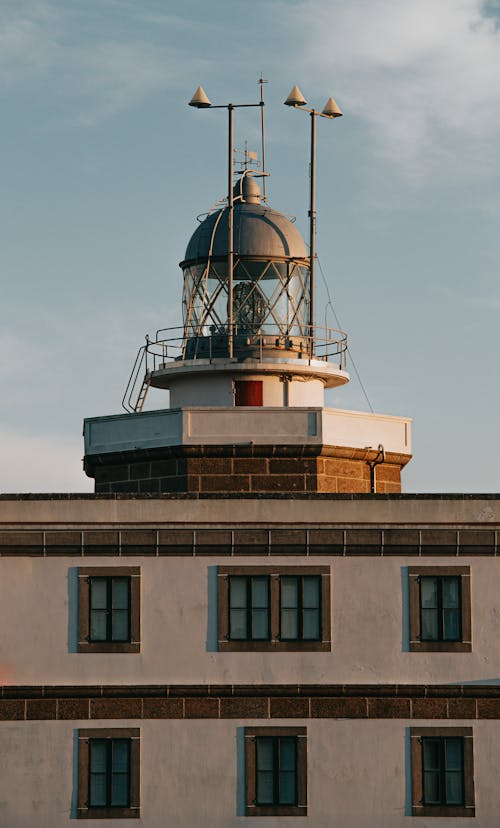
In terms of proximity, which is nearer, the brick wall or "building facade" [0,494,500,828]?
"building facade" [0,494,500,828]

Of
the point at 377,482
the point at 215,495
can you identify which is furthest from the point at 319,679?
the point at 377,482

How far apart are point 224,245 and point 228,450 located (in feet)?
17.4

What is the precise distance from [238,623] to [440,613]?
13.5ft

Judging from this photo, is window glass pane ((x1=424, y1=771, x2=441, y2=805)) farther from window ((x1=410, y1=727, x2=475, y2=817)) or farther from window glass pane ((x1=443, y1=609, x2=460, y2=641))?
window glass pane ((x1=443, y1=609, x2=460, y2=641))

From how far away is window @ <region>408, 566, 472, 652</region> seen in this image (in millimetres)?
34969

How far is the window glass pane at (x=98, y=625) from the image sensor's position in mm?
34938

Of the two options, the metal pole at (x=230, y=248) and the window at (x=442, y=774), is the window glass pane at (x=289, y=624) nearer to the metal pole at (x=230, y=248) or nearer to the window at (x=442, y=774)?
the window at (x=442, y=774)

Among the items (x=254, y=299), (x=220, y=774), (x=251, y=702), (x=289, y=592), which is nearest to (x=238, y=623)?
(x=289, y=592)

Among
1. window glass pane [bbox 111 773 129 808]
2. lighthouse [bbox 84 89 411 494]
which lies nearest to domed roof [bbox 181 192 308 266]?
lighthouse [bbox 84 89 411 494]

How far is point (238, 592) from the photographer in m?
35.1

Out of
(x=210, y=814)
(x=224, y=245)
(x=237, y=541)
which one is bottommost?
(x=210, y=814)

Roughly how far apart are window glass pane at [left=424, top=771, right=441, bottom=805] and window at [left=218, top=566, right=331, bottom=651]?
3.23 meters

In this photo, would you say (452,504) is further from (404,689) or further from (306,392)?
(306,392)

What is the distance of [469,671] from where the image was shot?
34.9 metres
